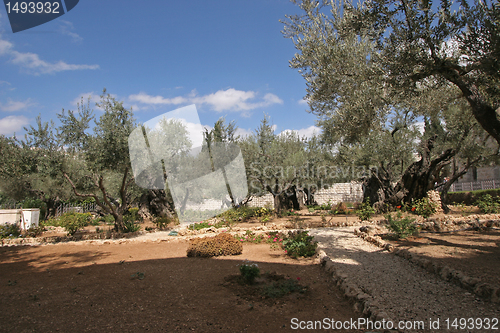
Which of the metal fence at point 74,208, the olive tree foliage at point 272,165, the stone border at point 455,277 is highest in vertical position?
the olive tree foliage at point 272,165

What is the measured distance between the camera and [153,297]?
4.27 metres

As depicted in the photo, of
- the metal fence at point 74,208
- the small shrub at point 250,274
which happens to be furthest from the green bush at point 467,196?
the metal fence at point 74,208

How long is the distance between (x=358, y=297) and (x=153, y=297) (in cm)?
311

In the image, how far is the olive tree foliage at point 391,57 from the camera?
464 cm

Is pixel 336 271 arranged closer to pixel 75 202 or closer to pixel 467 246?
pixel 467 246

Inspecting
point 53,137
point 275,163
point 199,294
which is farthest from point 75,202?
point 199,294

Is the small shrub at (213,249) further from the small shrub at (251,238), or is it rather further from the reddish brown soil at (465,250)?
the reddish brown soil at (465,250)

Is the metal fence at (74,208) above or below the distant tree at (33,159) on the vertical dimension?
below

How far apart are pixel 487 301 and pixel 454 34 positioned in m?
4.51

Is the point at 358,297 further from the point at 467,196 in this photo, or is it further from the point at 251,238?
the point at 467,196

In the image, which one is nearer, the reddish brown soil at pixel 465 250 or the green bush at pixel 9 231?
the reddish brown soil at pixel 465 250

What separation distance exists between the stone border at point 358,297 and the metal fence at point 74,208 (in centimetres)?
2048

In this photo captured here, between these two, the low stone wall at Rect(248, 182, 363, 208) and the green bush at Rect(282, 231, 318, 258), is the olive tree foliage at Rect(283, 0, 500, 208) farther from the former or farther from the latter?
the low stone wall at Rect(248, 182, 363, 208)

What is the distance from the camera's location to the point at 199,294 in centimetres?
441
